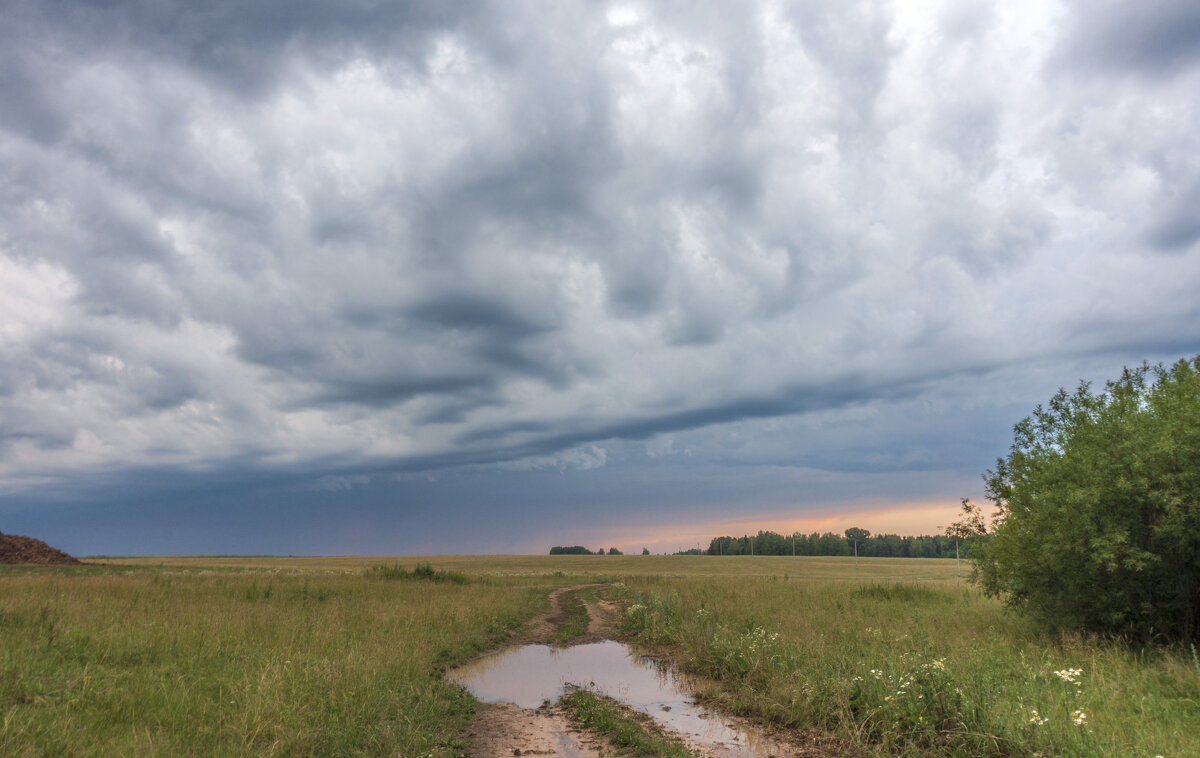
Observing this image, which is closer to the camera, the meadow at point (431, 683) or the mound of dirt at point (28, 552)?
the meadow at point (431, 683)

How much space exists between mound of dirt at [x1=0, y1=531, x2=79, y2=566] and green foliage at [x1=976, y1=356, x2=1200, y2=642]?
79340 millimetres

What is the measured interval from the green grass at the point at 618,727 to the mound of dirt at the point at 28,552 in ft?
236

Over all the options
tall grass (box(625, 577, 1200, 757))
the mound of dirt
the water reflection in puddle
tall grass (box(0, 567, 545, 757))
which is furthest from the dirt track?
the mound of dirt

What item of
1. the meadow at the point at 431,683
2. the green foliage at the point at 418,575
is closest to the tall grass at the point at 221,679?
the meadow at the point at 431,683

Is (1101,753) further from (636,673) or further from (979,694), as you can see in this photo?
(636,673)

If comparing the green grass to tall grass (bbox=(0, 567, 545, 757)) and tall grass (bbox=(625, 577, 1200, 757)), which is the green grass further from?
tall grass (bbox=(625, 577, 1200, 757))

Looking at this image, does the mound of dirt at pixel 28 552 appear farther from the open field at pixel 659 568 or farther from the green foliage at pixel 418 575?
the green foliage at pixel 418 575

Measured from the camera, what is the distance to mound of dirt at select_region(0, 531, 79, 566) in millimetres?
58875

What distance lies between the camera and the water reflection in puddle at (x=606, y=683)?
9992mm

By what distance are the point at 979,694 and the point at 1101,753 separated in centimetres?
181

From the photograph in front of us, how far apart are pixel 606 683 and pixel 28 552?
76291mm

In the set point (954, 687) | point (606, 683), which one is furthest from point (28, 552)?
point (954, 687)

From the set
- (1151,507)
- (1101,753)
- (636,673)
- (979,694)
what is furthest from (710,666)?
(1151,507)

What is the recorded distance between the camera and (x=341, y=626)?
59.3 ft
